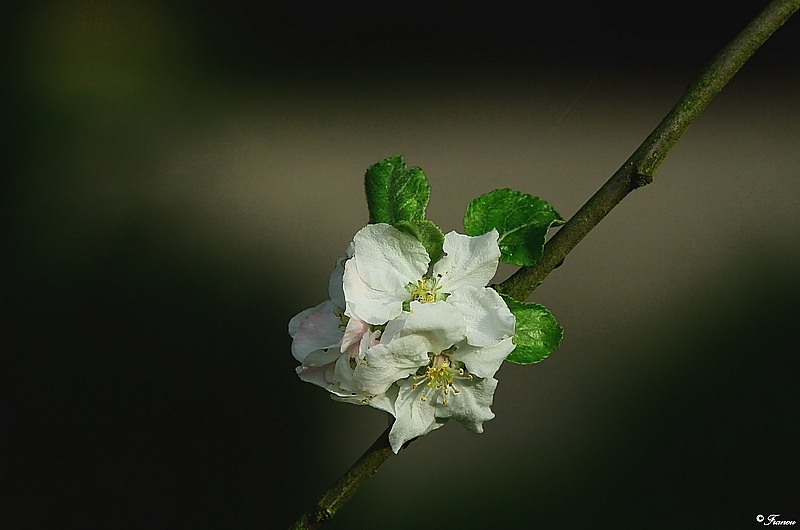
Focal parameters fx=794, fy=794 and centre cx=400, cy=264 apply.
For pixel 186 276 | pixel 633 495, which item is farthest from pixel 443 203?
pixel 633 495

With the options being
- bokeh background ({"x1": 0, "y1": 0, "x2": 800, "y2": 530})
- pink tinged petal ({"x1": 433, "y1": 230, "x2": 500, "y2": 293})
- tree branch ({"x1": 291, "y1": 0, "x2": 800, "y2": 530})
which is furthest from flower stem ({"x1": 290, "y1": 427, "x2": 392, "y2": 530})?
bokeh background ({"x1": 0, "y1": 0, "x2": 800, "y2": 530})

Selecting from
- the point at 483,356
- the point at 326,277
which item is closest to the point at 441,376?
the point at 483,356

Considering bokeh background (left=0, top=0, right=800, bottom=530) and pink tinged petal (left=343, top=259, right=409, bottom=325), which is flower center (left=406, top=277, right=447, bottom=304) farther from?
bokeh background (left=0, top=0, right=800, bottom=530)

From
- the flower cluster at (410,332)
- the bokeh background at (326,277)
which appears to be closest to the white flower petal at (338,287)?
the flower cluster at (410,332)

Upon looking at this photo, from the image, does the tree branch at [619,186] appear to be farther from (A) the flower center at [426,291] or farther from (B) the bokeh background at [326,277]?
(B) the bokeh background at [326,277]

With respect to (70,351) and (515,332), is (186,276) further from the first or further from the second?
(515,332)
